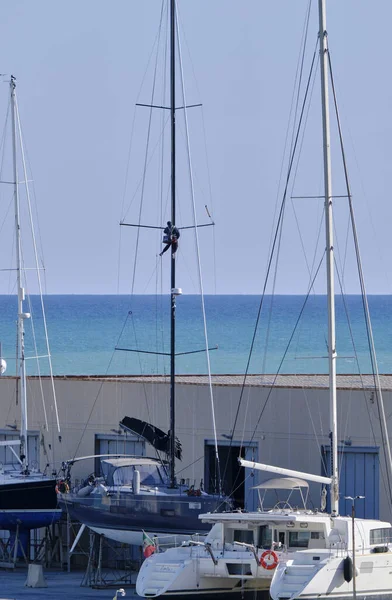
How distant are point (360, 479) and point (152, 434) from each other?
5.12 m

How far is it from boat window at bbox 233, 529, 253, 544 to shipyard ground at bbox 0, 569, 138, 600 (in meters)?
3.43

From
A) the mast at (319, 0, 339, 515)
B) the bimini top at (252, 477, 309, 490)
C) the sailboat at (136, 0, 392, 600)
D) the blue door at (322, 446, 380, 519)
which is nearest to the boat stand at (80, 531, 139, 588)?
the sailboat at (136, 0, 392, 600)

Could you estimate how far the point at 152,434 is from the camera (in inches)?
1363

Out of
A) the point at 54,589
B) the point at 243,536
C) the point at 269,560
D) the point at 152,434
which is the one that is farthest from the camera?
the point at 152,434

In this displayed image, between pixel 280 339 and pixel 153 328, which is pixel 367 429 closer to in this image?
pixel 280 339

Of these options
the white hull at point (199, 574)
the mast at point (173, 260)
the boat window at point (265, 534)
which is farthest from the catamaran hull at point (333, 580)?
the mast at point (173, 260)

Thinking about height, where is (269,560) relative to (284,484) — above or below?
below

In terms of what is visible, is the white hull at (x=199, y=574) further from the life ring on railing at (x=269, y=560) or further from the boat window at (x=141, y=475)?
the boat window at (x=141, y=475)

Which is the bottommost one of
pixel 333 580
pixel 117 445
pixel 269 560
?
pixel 333 580

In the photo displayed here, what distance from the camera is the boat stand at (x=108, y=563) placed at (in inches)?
1315

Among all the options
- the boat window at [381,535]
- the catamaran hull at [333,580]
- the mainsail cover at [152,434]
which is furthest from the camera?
the mainsail cover at [152,434]

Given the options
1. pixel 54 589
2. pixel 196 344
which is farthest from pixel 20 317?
pixel 196 344

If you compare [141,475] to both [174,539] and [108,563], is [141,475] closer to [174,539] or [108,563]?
[174,539]

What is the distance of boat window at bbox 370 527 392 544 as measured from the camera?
28.5m
